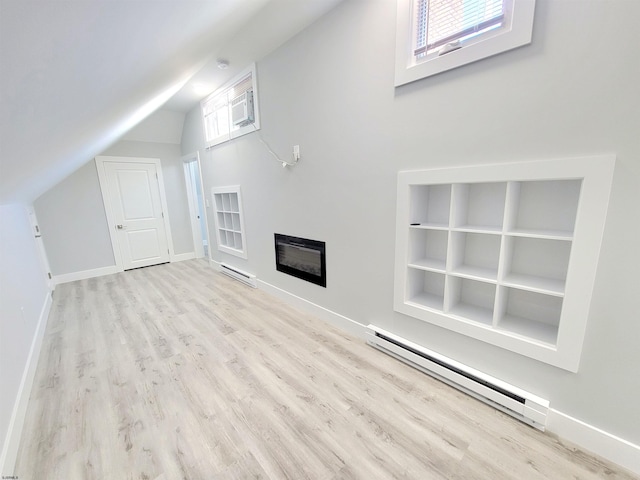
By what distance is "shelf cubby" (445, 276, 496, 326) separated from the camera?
1.71m

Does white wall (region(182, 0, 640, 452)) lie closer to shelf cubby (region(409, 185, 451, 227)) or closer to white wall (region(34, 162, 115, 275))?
shelf cubby (region(409, 185, 451, 227))

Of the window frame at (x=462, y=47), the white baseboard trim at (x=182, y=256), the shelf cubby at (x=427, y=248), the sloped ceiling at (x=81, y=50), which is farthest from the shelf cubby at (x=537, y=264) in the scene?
the white baseboard trim at (x=182, y=256)

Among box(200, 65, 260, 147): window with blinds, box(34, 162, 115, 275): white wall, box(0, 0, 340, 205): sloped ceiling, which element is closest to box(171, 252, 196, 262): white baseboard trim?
box(34, 162, 115, 275): white wall

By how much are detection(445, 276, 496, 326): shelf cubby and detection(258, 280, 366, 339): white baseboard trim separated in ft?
2.71

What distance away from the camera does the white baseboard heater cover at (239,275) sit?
147 inches

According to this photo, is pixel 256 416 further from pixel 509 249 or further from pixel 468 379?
pixel 509 249

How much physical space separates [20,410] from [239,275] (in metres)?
2.51

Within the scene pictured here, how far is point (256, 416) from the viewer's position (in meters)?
1.57

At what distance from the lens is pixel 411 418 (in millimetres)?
1523

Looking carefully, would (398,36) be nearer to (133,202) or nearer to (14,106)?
(14,106)

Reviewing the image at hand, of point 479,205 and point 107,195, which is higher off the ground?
point 107,195

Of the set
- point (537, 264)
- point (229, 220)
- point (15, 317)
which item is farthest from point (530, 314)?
point (229, 220)

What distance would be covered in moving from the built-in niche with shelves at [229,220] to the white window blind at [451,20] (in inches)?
Answer: 110

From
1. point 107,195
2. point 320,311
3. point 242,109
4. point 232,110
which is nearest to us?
point 320,311
